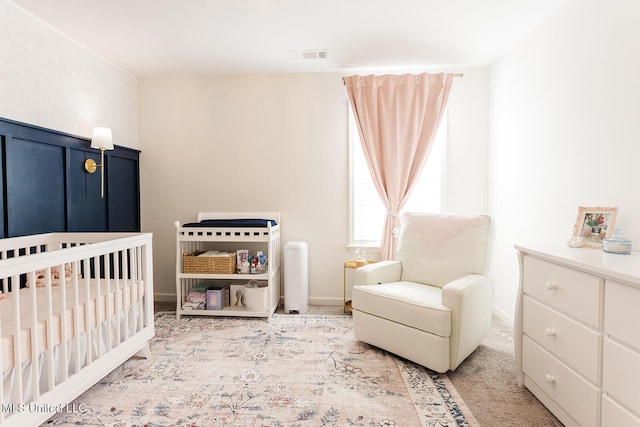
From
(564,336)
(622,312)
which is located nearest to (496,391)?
(564,336)

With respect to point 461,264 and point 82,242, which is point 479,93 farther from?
point 82,242

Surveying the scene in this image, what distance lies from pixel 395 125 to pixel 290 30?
4.22ft

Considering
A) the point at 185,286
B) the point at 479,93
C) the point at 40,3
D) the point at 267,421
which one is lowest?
the point at 267,421

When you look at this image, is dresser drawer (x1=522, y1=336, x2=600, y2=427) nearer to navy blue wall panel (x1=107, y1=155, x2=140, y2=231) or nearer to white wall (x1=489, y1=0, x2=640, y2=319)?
white wall (x1=489, y1=0, x2=640, y2=319)

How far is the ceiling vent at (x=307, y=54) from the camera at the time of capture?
9.44ft

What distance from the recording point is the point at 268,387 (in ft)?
6.19

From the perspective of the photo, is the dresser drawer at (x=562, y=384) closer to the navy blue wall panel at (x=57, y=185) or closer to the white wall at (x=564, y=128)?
the white wall at (x=564, y=128)

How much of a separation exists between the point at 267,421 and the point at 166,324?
1668 millimetres

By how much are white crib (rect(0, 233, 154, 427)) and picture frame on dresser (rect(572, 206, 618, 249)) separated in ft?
8.63

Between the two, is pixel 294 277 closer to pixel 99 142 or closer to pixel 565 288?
pixel 99 142

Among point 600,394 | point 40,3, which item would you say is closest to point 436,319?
point 600,394

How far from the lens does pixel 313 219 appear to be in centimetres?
340

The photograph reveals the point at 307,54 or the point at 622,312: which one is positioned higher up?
the point at 307,54

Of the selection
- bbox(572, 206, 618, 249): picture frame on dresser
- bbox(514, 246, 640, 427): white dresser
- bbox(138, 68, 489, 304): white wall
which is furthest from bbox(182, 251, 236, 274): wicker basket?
bbox(572, 206, 618, 249): picture frame on dresser
